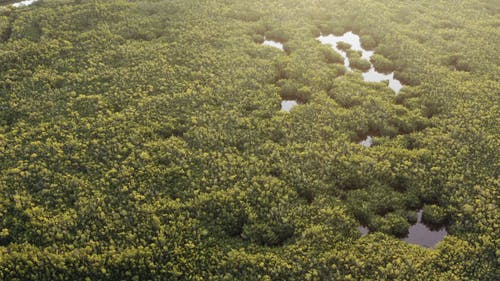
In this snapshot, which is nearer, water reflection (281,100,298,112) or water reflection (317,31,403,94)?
water reflection (281,100,298,112)

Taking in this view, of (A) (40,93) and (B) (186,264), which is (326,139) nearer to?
(B) (186,264)

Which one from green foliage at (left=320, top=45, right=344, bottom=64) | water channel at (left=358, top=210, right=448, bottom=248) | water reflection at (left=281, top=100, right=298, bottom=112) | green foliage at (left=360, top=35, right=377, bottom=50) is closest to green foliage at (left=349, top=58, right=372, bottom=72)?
green foliage at (left=320, top=45, right=344, bottom=64)

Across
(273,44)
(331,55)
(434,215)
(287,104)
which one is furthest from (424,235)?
(273,44)

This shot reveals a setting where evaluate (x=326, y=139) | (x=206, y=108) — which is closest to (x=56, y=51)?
(x=206, y=108)

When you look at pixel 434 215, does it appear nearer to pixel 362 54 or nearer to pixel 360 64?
pixel 360 64

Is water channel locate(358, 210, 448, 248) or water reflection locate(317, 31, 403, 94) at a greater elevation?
water reflection locate(317, 31, 403, 94)

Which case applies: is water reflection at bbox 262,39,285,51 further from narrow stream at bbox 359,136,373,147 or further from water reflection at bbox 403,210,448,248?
water reflection at bbox 403,210,448,248
